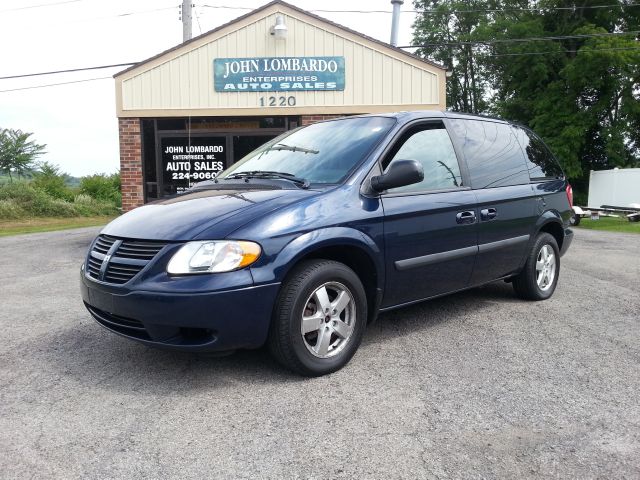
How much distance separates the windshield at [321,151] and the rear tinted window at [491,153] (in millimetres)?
841

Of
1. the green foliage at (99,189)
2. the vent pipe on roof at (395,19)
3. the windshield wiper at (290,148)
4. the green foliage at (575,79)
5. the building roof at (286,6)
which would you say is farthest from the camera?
the green foliage at (99,189)

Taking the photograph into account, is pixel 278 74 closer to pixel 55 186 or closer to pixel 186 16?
pixel 186 16

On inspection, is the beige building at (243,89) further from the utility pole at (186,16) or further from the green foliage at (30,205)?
the green foliage at (30,205)

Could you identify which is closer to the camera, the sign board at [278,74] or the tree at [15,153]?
the sign board at [278,74]

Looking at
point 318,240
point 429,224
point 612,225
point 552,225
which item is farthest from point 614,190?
point 318,240

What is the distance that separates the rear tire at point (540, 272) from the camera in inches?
214

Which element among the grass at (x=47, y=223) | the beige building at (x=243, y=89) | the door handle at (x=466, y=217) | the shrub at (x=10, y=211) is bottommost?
the grass at (x=47, y=223)

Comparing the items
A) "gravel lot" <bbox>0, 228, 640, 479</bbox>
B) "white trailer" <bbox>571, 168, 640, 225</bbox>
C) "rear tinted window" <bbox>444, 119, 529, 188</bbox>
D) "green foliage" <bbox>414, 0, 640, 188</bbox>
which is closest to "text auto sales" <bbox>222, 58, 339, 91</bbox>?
"rear tinted window" <bbox>444, 119, 529, 188</bbox>

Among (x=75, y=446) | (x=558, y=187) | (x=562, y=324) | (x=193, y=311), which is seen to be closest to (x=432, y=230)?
(x=562, y=324)

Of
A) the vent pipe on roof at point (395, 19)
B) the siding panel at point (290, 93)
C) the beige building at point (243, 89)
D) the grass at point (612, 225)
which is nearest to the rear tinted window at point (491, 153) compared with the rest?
the siding panel at point (290, 93)

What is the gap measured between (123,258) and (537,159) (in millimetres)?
4086

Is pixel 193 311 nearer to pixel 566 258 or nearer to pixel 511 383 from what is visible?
pixel 511 383

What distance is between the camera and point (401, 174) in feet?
12.3

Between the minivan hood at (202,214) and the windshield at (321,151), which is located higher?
the windshield at (321,151)
